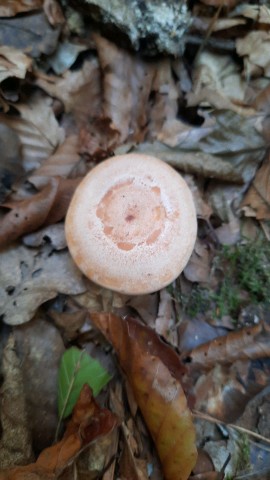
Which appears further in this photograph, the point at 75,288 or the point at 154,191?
the point at 75,288

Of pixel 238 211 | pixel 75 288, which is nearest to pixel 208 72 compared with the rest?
pixel 238 211

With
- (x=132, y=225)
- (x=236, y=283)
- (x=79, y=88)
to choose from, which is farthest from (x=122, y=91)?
(x=236, y=283)

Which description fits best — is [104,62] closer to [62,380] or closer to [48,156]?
[48,156]

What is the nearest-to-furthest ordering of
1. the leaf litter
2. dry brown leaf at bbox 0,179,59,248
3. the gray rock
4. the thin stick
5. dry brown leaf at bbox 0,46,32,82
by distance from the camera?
the leaf litter, the thin stick, dry brown leaf at bbox 0,179,59,248, dry brown leaf at bbox 0,46,32,82, the gray rock

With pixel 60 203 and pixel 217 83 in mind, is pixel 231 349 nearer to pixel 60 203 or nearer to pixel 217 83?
pixel 60 203

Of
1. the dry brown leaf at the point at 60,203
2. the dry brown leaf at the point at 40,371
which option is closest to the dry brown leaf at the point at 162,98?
the dry brown leaf at the point at 60,203

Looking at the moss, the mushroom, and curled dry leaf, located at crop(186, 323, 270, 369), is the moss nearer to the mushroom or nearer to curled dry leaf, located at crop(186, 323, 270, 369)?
curled dry leaf, located at crop(186, 323, 270, 369)

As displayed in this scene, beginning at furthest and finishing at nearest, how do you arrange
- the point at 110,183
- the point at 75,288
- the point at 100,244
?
the point at 75,288 → the point at 110,183 → the point at 100,244

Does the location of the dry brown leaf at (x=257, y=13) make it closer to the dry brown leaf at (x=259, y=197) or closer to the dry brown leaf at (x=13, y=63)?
the dry brown leaf at (x=259, y=197)

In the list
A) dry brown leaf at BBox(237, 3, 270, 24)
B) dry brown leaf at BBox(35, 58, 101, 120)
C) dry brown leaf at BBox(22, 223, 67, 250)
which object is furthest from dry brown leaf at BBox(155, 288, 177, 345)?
dry brown leaf at BBox(237, 3, 270, 24)
